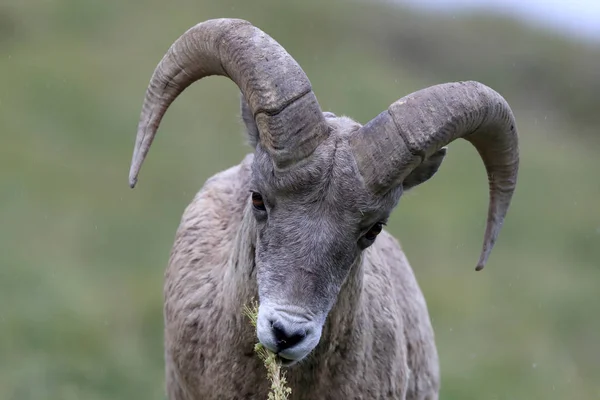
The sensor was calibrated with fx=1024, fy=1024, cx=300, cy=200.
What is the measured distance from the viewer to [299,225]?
579cm

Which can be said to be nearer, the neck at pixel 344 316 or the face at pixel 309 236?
the face at pixel 309 236

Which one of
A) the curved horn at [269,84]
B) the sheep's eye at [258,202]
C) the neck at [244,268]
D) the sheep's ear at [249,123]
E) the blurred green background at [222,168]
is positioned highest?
the curved horn at [269,84]

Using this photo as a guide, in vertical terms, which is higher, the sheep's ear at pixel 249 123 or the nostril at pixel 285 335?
the sheep's ear at pixel 249 123

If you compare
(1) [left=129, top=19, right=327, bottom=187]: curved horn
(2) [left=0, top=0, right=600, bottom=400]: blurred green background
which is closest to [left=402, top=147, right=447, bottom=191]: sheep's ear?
(1) [left=129, top=19, right=327, bottom=187]: curved horn

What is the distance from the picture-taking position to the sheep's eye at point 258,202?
20.0 ft

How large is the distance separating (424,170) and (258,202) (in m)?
Answer: 1.12

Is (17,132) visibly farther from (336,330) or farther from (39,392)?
(336,330)

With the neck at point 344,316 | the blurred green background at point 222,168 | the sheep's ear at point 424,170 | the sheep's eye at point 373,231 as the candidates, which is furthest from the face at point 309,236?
the blurred green background at point 222,168

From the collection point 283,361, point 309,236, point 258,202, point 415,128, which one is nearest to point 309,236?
point 309,236

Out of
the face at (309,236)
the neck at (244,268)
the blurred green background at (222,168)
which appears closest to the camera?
the face at (309,236)

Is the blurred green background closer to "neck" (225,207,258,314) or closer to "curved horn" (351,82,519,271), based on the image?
"neck" (225,207,258,314)

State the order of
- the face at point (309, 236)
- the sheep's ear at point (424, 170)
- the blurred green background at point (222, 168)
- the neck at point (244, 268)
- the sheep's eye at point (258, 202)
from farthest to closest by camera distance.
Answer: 1. the blurred green background at point (222, 168)
2. the sheep's ear at point (424, 170)
3. the neck at point (244, 268)
4. the sheep's eye at point (258, 202)
5. the face at point (309, 236)

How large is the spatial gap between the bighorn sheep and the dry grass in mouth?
75mm

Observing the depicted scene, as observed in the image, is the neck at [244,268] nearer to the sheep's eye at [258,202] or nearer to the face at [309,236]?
the sheep's eye at [258,202]
